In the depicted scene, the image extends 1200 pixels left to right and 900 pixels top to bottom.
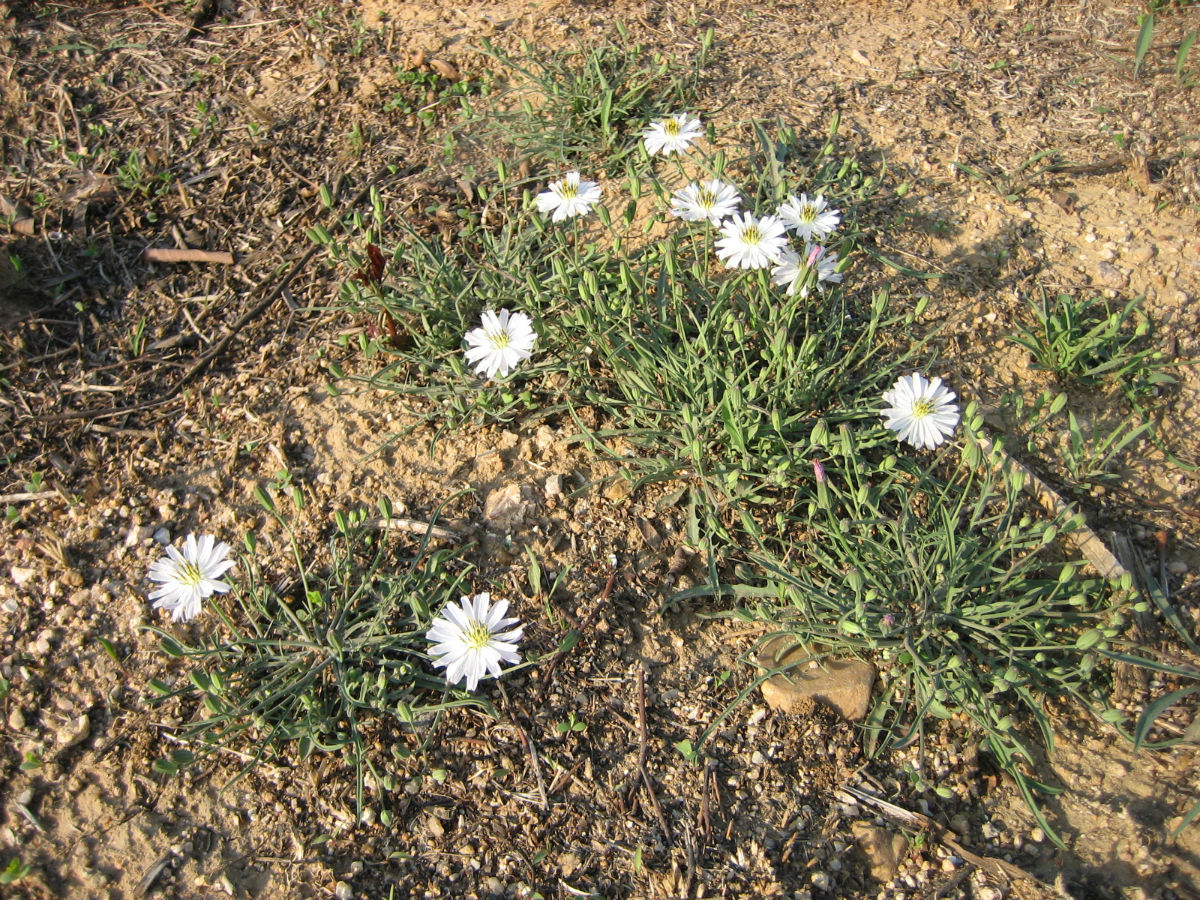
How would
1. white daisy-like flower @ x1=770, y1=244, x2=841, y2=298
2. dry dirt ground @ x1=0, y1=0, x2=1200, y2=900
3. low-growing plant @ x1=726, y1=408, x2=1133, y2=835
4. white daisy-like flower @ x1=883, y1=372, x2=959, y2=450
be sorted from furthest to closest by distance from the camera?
white daisy-like flower @ x1=770, y1=244, x2=841, y2=298 → white daisy-like flower @ x1=883, y1=372, x2=959, y2=450 → low-growing plant @ x1=726, y1=408, x2=1133, y2=835 → dry dirt ground @ x1=0, y1=0, x2=1200, y2=900

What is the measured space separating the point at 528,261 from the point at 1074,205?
198 cm

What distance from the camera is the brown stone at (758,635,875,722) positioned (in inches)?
87.4

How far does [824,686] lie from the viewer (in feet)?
7.32

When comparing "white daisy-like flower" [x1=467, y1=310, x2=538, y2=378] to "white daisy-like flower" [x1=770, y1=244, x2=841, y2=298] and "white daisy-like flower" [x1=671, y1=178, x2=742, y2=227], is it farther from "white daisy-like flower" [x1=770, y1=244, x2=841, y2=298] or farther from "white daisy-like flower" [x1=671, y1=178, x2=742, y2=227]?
"white daisy-like flower" [x1=770, y1=244, x2=841, y2=298]

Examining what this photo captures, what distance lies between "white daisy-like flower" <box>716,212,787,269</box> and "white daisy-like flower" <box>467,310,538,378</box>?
0.60 metres

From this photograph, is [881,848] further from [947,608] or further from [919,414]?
[919,414]

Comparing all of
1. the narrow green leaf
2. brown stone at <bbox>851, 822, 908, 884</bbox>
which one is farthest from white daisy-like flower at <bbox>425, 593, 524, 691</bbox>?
the narrow green leaf

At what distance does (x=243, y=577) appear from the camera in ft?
7.75

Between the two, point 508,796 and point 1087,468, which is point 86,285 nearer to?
point 508,796

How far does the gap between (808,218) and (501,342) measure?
3.21 ft

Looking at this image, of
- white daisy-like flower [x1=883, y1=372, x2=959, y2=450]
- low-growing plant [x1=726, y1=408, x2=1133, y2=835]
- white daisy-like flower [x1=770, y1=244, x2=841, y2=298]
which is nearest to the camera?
low-growing plant [x1=726, y1=408, x2=1133, y2=835]

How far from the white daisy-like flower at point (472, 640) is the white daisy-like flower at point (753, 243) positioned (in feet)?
3.88

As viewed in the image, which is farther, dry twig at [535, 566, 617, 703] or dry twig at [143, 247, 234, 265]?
dry twig at [143, 247, 234, 265]

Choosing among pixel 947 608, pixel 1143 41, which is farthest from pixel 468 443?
pixel 1143 41
